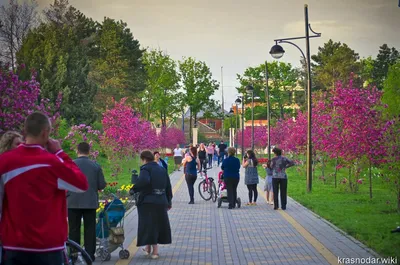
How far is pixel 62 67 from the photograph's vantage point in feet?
181

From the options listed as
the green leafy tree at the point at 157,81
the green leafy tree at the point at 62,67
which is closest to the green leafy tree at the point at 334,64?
the green leafy tree at the point at 157,81

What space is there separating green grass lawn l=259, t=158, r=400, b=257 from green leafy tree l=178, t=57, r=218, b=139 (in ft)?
242

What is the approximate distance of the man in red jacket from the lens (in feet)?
19.0

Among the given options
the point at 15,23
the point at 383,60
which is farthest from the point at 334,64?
the point at 15,23

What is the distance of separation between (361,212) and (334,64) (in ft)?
238

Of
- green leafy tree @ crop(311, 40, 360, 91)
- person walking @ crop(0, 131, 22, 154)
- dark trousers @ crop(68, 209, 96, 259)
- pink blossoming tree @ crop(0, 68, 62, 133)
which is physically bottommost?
dark trousers @ crop(68, 209, 96, 259)

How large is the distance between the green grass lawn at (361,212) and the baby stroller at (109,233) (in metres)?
3.99

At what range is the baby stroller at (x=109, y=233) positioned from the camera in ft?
37.3

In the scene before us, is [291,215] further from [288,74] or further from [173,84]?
[288,74]

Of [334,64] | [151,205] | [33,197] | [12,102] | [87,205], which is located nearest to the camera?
[33,197]

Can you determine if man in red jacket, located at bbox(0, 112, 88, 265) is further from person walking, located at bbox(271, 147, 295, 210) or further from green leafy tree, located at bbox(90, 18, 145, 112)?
green leafy tree, located at bbox(90, 18, 145, 112)

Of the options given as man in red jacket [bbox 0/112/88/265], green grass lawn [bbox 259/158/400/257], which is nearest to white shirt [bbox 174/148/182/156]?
green grass lawn [bbox 259/158/400/257]

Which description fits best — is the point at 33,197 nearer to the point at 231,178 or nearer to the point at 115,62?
the point at 231,178

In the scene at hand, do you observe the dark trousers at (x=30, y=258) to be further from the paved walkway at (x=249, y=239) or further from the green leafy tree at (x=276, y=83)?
the green leafy tree at (x=276, y=83)
